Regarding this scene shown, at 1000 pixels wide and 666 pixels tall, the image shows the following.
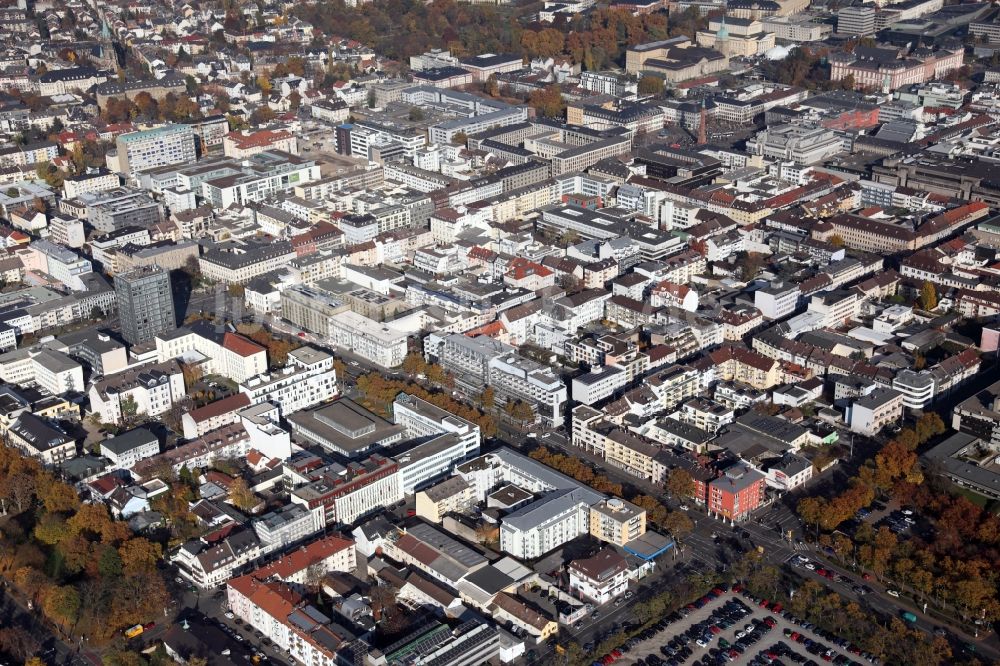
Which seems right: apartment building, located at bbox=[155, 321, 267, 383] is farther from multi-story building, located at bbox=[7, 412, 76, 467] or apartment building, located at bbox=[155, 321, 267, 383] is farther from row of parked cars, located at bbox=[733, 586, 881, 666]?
row of parked cars, located at bbox=[733, 586, 881, 666]

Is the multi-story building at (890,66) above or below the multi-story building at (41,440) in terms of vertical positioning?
above

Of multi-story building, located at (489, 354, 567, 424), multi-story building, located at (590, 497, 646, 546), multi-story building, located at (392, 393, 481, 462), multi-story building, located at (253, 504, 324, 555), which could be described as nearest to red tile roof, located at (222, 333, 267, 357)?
multi-story building, located at (392, 393, 481, 462)

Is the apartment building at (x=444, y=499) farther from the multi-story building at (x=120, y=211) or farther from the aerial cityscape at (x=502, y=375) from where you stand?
the multi-story building at (x=120, y=211)

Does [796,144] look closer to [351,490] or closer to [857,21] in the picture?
[857,21]

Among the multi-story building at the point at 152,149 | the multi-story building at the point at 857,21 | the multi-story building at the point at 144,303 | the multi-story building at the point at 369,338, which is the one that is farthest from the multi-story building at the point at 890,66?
the multi-story building at the point at 144,303

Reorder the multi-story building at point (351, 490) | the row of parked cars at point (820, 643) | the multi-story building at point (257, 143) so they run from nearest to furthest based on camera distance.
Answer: the row of parked cars at point (820, 643) → the multi-story building at point (351, 490) → the multi-story building at point (257, 143)
